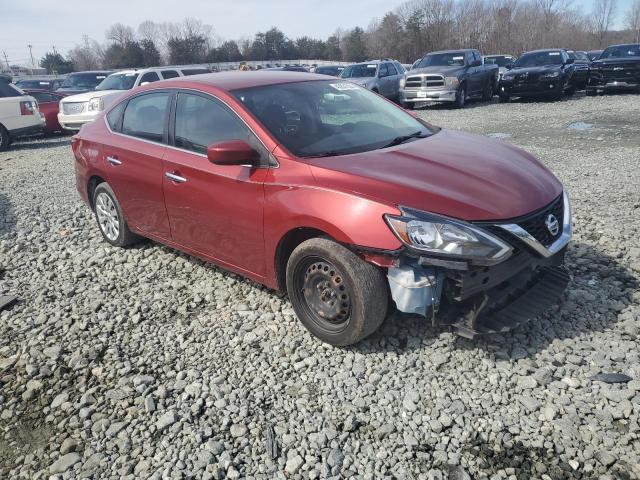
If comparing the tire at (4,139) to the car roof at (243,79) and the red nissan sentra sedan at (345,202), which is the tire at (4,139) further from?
the car roof at (243,79)

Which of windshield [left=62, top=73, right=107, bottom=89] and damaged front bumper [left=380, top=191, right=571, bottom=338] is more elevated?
windshield [left=62, top=73, right=107, bottom=89]

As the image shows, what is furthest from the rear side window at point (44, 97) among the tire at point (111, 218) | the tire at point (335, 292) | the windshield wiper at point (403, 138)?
the tire at point (335, 292)

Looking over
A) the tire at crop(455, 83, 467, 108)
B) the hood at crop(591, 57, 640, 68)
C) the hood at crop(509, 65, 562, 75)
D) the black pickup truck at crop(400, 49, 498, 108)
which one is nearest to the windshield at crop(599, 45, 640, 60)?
the hood at crop(591, 57, 640, 68)

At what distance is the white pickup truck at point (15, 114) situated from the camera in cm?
1305

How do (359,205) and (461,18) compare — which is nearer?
(359,205)

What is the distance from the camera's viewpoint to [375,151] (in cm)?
379

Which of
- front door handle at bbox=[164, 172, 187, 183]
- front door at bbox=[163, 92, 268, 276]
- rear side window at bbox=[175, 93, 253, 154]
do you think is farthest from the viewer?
front door handle at bbox=[164, 172, 187, 183]

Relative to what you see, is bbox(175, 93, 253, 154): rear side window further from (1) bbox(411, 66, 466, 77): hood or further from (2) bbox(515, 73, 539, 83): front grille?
(2) bbox(515, 73, 539, 83): front grille

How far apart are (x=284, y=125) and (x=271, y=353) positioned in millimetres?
1644

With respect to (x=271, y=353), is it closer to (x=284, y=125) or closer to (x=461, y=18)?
(x=284, y=125)

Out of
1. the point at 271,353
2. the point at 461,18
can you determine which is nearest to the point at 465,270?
the point at 271,353

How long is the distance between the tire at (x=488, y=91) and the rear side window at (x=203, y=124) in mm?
16711

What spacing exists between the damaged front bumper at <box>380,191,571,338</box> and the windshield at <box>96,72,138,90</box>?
13.6 m

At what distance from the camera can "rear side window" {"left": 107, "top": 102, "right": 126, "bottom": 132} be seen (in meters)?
5.26
